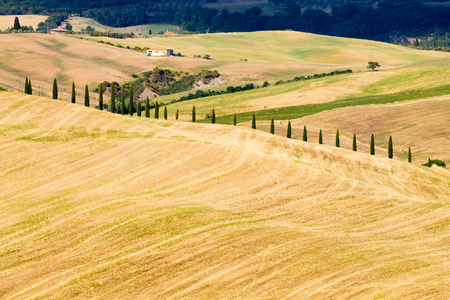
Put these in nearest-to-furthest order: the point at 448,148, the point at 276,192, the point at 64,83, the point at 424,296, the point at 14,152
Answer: the point at 424,296
the point at 276,192
the point at 14,152
the point at 448,148
the point at 64,83

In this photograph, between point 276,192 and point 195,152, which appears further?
point 195,152

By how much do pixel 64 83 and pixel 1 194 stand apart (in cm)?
14211

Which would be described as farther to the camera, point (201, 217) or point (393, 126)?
point (393, 126)

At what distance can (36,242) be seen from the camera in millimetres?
44250

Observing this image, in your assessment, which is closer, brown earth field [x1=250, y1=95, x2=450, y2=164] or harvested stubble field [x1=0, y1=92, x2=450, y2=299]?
harvested stubble field [x1=0, y1=92, x2=450, y2=299]

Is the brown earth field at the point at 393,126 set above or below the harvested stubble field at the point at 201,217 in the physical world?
below

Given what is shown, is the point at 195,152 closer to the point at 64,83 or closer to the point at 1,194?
the point at 1,194

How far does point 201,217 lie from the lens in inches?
1902

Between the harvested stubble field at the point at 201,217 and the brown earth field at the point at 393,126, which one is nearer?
the harvested stubble field at the point at 201,217

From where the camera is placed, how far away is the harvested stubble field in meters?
40.2

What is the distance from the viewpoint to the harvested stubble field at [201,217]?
40.2 m

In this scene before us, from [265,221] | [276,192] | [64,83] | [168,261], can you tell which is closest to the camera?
[168,261]

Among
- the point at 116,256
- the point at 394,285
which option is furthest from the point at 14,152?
the point at 394,285

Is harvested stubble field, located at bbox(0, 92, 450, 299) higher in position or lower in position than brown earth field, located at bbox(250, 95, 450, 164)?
higher
